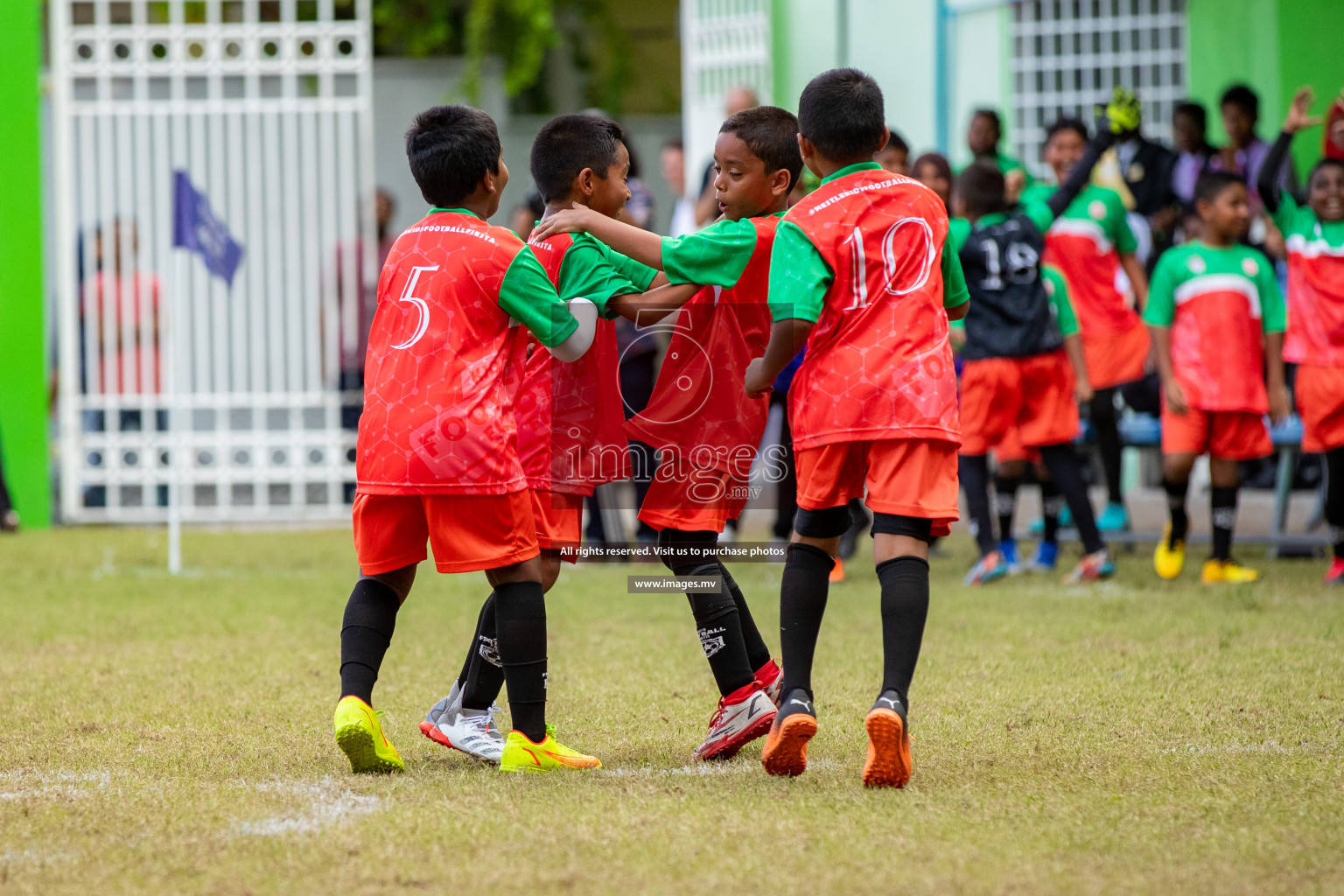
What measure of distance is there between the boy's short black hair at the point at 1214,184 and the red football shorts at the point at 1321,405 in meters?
0.87

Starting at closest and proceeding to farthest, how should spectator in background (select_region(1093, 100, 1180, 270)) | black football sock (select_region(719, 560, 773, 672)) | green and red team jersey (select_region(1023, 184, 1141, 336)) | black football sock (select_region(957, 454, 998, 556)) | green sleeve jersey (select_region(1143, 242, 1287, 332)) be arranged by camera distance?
black football sock (select_region(719, 560, 773, 672)) → green sleeve jersey (select_region(1143, 242, 1287, 332)) → black football sock (select_region(957, 454, 998, 556)) → green and red team jersey (select_region(1023, 184, 1141, 336)) → spectator in background (select_region(1093, 100, 1180, 270))

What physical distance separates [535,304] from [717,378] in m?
0.59

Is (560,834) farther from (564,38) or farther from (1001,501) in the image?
(564,38)

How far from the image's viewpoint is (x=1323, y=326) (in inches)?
265

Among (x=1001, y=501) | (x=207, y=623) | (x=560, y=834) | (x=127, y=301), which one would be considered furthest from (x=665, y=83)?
(x=560, y=834)

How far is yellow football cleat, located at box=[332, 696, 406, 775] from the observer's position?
A: 136 inches

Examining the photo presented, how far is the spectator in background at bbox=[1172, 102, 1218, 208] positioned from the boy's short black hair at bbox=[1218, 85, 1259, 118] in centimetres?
20

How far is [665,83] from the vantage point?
16.5 meters

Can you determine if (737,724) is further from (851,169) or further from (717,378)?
(851,169)

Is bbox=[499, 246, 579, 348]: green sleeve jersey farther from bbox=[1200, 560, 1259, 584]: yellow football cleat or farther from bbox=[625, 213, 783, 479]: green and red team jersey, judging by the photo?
bbox=[1200, 560, 1259, 584]: yellow football cleat

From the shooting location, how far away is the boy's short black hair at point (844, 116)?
3533 millimetres

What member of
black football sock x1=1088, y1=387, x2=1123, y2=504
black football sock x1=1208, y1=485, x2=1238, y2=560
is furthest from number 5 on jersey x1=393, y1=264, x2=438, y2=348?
black football sock x1=1088, y1=387, x2=1123, y2=504

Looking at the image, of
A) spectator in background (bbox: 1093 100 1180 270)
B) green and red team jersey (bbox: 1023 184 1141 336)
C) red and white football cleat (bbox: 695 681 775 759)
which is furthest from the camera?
spectator in background (bbox: 1093 100 1180 270)

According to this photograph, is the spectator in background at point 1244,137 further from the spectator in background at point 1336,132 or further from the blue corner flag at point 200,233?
the blue corner flag at point 200,233
